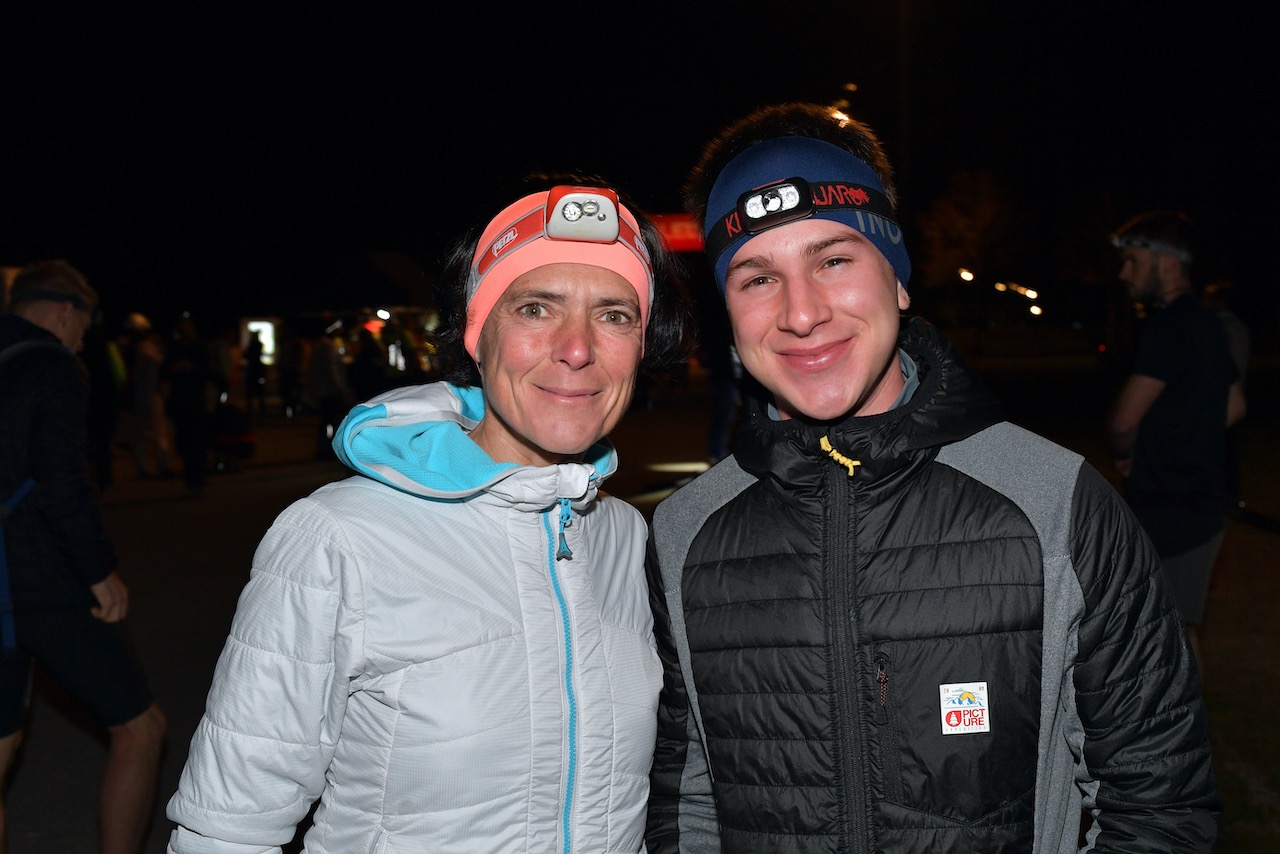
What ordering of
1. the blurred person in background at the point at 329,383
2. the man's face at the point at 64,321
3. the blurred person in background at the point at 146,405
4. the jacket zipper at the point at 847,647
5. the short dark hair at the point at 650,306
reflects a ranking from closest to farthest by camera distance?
the jacket zipper at the point at 847,647, the short dark hair at the point at 650,306, the man's face at the point at 64,321, the blurred person in background at the point at 146,405, the blurred person in background at the point at 329,383

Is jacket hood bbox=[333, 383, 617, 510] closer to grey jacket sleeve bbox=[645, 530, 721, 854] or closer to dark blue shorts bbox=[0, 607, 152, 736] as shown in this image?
grey jacket sleeve bbox=[645, 530, 721, 854]

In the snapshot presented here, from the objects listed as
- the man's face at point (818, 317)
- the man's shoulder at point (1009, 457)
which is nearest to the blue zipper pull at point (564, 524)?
the man's face at point (818, 317)

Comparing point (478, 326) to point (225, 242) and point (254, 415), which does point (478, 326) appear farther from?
point (225, 242)

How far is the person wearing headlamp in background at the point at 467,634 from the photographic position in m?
1.95

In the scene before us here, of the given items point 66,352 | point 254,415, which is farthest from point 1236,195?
point 66,352

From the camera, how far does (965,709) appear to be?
2.00 metres

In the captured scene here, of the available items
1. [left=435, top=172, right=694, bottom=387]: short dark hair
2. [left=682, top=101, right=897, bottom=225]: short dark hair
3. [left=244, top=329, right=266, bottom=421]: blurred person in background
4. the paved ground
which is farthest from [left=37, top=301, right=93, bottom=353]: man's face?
[left=244, top=329, right=266, bottom=421]: blurred person in background

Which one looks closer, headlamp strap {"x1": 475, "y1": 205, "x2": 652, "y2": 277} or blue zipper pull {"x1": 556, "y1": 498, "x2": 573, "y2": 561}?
blue zipper pull {"x1": 556, "y1": 498, "x2": 573, "y2": 561}

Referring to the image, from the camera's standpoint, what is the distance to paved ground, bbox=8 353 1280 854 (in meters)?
4.81

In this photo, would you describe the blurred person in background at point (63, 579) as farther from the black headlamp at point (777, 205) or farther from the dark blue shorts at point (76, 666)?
the black headlamp at point (777, 205)

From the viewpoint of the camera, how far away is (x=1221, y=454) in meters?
4.94

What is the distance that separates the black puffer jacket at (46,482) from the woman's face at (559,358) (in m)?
2.41

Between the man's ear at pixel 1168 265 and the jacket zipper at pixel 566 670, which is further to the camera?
the man's ear at pixel 1168 265

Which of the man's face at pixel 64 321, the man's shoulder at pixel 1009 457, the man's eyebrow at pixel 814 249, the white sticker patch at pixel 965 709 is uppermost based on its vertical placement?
the man's face at pixel 64 321
